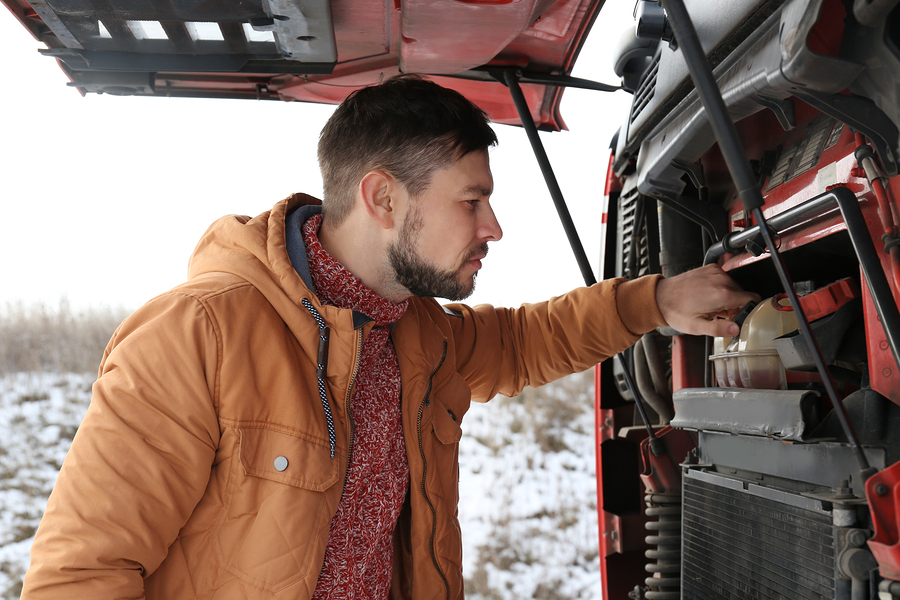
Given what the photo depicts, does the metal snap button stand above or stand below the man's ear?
below

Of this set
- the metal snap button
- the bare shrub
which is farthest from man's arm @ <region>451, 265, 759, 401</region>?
the bare shrub

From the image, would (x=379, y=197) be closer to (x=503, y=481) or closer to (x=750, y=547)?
(x=750, y=547)

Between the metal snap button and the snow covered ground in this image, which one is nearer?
the metal snap button

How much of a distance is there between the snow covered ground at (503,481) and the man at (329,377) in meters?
2.62

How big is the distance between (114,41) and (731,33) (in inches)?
43.0

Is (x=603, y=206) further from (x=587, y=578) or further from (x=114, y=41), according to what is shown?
(x=587, y=578)

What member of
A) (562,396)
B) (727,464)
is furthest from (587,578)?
(727,464)

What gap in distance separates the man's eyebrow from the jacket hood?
333mm

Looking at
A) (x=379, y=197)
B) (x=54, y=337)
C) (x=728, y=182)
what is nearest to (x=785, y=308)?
(x=728, y=182)

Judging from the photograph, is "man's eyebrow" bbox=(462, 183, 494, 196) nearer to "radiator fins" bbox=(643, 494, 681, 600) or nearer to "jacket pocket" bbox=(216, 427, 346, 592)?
"jacket pocket" bbox=(216, 427, 346, 592)

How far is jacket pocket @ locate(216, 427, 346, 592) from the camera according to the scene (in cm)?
102

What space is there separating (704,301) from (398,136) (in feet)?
2.18

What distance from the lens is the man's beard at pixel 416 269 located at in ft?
4.17

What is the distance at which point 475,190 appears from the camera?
51.1 inches
